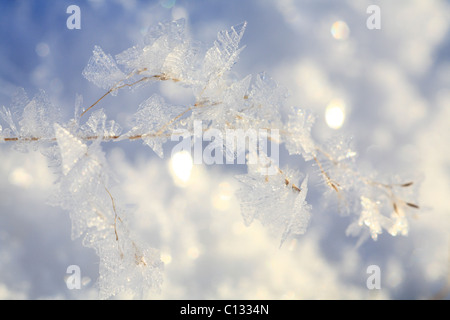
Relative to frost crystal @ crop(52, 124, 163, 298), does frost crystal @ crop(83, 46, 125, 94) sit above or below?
above

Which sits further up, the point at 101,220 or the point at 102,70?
the point at 102,70

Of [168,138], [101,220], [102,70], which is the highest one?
[102,70]

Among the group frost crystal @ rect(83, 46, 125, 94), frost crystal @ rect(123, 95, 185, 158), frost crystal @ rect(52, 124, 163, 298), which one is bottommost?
frost crystal @ rect(52, 124, 163, 298)

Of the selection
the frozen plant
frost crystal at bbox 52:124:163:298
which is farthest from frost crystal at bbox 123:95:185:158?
frost crystal at bbox 52:124:163:298

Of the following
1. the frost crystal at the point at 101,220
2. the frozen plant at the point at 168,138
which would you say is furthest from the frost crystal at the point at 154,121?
the frost crystal at the point at 101,220

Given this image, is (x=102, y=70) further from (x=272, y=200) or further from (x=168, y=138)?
(x=272, y=200)

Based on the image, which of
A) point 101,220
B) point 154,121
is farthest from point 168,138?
point 101,220

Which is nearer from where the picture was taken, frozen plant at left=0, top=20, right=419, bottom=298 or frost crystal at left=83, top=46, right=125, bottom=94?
frozen plant at left=0, top=20, right=419, bottom=298

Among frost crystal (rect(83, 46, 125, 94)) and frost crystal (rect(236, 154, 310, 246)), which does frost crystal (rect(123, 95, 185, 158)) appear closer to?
frost crystal (rect(83, 46, 125, 94))
